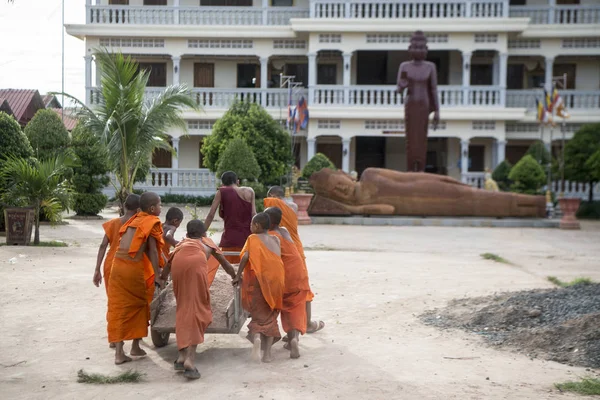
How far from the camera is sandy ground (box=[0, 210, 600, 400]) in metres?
4.20

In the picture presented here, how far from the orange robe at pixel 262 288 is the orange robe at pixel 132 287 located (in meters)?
0.74

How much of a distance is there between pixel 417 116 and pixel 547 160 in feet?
25.9

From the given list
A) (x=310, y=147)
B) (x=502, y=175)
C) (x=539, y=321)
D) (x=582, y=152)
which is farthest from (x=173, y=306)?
(x=310, y=147)

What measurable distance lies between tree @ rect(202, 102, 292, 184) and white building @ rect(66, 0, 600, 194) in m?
3.74

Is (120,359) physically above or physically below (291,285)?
below

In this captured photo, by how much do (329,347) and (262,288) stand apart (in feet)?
2.82

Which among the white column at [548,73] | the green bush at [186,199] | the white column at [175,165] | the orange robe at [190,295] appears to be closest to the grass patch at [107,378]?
the orange robe at [190,295]

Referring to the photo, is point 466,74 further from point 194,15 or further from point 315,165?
point 194,15

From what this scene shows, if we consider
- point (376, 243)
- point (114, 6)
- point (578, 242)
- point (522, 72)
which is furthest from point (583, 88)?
point (114, 6)

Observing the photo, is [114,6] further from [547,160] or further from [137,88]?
[547,160]

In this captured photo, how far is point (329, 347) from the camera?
5.32m

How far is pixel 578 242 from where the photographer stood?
14.4 m

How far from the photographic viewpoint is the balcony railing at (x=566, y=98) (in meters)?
25.4

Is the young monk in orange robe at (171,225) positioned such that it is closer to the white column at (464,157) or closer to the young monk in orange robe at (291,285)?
the young monk in orange robe at (291,285)
